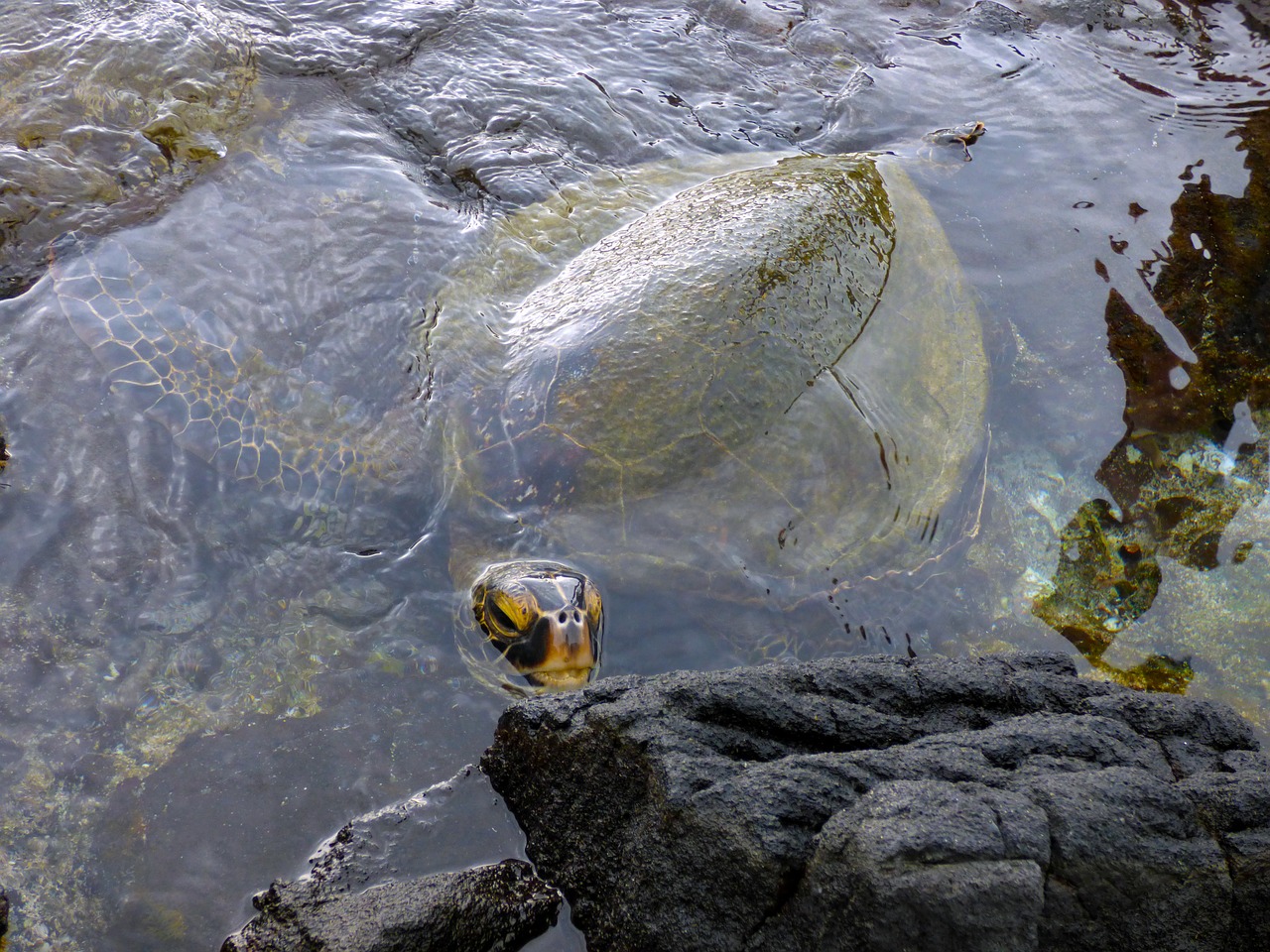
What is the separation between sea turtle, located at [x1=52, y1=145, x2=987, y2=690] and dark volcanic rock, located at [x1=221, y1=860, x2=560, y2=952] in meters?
0.80

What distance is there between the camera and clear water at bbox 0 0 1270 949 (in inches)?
101

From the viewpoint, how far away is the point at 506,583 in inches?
117

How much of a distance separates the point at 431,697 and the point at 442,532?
75cm

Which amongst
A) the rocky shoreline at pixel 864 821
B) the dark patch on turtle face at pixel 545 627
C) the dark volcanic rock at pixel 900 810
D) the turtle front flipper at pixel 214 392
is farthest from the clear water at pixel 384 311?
the dark volcanic rock at pixel 900 810

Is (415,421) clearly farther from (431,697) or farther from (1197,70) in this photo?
(1197,70)

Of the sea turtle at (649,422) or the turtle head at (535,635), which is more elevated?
the sea turtle at (649,422)

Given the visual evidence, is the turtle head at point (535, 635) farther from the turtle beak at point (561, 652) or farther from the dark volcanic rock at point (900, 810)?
the dark volcanic rock at point (900, 810)

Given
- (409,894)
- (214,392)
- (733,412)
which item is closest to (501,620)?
(409,894)

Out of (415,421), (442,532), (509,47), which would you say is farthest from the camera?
(509,47)

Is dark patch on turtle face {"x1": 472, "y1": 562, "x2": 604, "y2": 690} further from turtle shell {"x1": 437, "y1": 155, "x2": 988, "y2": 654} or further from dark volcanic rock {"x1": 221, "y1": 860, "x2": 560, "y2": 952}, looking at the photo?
dark volcanic rock {"x1": 221, "y1": 860, "x2": 560, "y2": 952}

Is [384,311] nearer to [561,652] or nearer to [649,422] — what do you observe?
[649,422]

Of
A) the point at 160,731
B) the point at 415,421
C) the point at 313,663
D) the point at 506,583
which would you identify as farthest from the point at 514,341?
the point at 160,731

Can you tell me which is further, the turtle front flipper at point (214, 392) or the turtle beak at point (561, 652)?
the turtle front flipper at point (214, 392)

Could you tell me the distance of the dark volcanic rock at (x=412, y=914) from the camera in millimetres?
1920
